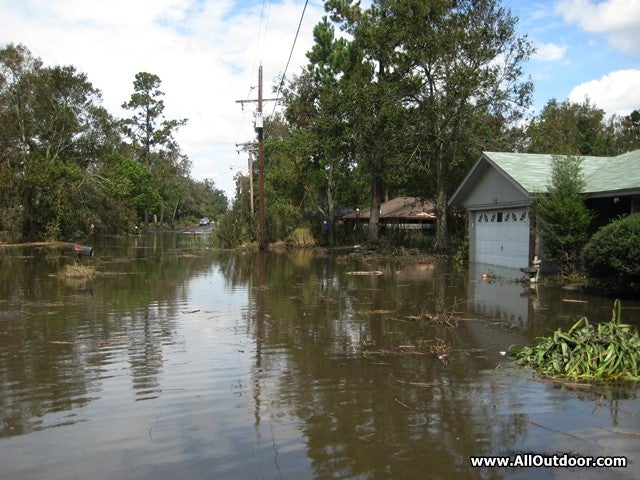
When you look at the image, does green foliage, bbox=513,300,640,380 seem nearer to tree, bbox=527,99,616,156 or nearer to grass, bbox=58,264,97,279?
grass, bbox=58,264,97,279

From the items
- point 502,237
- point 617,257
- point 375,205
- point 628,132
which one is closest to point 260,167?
point 375,205

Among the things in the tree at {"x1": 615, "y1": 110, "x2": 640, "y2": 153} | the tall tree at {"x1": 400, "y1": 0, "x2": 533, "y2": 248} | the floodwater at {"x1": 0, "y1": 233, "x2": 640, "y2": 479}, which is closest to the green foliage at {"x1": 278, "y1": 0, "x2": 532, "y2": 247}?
the tall tree at {"x1": 400, "y1": 0, "x2": 533, "y2": 248}

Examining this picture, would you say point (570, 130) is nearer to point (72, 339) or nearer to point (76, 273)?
point (76, 273)

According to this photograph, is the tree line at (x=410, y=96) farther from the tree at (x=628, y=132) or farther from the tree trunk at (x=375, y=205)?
the tree at (x=628, y=132)

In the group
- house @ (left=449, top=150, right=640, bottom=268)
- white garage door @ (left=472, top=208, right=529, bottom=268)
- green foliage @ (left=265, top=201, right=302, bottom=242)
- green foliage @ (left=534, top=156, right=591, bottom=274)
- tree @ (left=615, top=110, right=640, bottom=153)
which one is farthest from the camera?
tree @ (left=615, top=110, right=640, bottom=153)

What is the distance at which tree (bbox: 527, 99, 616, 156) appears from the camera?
40219mm

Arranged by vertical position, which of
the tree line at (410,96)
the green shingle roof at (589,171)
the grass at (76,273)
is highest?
the tree line at (410,96)

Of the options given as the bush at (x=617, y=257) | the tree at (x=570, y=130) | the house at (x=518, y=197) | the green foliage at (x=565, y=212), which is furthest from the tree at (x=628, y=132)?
the bush at (x=617, y=257)

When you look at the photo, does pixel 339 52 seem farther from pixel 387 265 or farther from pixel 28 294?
pixel 28 294

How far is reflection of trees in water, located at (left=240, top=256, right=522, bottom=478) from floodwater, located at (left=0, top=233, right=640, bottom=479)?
23mm

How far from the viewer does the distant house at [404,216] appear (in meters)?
42.6

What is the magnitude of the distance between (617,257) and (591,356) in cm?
690

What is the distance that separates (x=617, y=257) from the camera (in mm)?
13055

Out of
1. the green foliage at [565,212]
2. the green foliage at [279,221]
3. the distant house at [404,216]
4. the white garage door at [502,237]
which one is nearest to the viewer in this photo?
the green foliage at [565,212]
